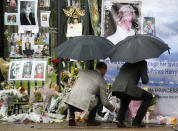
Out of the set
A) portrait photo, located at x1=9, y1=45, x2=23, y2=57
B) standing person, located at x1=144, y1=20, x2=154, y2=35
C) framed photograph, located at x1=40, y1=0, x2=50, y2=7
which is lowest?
portrait photo, located at x1=9, y1=45, x2=23, y2=57

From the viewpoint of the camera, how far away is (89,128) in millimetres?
8750

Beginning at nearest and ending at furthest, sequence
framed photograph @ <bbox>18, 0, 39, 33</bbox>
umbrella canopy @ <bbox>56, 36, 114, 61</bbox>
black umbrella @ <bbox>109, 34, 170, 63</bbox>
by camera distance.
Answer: black umbrella @ <bbox>109, 34, 170, 63</bbox> → umbrella canopy @ <bbox>56, 36, 114, 61</bbox> → framed photograph @ <bbox>18, 0, 39, 33</bbox>

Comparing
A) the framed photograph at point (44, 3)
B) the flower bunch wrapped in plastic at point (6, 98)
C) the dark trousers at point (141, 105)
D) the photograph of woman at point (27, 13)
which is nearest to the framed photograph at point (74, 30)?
the framed photograph at point (44, 3)

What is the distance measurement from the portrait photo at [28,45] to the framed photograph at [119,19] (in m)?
1.79

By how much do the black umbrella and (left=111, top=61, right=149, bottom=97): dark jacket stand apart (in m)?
0.38

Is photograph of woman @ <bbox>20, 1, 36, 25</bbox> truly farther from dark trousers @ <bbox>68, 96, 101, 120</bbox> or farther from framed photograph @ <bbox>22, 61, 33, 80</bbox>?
dark trousers @ <bbox>68, 96, 101, 120</bbox>

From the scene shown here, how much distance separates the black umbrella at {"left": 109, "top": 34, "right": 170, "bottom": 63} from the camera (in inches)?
320

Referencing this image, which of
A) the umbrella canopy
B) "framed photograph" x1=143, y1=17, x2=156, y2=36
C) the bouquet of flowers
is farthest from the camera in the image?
the bouquet of flowers

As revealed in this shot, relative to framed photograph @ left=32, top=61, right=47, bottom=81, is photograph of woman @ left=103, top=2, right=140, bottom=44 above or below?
above

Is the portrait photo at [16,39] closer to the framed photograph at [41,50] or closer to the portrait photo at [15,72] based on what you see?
the framed photograph at [41,50]

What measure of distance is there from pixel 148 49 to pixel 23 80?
11.9ft

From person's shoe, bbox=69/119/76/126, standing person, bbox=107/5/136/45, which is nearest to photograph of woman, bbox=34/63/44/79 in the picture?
standing person, bbox=107/5/136/45

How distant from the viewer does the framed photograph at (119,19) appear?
10016mm

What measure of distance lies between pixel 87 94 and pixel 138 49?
132 cm
